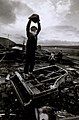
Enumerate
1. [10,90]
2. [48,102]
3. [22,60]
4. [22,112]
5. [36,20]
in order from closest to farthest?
1. [22,112]
2. [48,102]
3. [10,90]
4. [36,20]
5. [22,60]

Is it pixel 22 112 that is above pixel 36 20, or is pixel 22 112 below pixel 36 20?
below

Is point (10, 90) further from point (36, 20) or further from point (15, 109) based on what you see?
point (36, 20)

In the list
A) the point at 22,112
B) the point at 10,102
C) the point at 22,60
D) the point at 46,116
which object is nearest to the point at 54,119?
the point at 46,116

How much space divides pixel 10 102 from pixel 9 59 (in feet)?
32.5

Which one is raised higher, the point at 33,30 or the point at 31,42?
the point at 33,30

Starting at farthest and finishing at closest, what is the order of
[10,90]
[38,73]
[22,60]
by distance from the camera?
[22,60]
[38,73]
[10,90]

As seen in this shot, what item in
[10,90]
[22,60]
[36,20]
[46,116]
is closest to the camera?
[46,116]

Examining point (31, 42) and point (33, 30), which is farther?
point (31, 42)

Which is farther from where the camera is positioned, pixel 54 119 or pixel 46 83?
pixel 46 83

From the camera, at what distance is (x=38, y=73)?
335 inches

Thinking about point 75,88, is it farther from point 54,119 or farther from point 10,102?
point 54,119

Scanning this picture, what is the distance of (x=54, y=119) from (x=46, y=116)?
0.63ft

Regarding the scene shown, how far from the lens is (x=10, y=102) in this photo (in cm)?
581

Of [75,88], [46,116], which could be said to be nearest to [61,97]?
[75,88]
